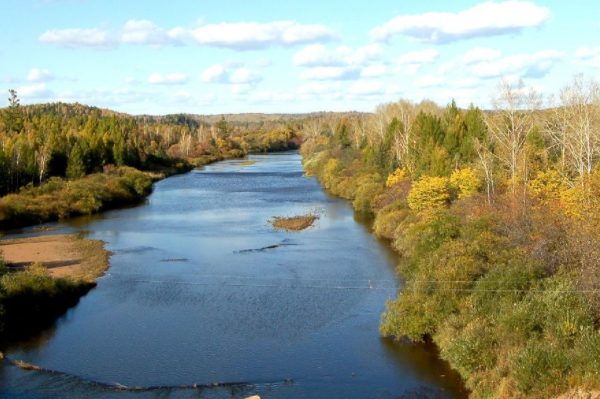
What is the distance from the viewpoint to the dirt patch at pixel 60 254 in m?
33.4

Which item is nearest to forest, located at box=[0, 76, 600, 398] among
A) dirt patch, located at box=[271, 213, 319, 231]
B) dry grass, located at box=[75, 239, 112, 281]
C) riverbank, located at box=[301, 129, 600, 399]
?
riverbank, located at box=[301, 129, 600, 399]

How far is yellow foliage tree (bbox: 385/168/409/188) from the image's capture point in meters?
51.2

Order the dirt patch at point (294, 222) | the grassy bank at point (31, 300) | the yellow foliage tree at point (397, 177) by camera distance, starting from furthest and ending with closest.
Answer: the yellow foliage tree at point (397, 177) < the dirt patch at point (294, 222) < the grassy bank at point (31, 300)

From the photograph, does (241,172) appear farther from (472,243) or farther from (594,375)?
(594,375)

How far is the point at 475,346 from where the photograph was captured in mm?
19625

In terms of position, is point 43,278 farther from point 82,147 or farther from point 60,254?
point 82,147

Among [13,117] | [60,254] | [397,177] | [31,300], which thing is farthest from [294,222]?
[13,117]

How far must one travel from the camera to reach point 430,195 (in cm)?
4100

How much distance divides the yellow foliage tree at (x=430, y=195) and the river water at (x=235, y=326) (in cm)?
410

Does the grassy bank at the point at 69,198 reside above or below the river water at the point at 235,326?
above

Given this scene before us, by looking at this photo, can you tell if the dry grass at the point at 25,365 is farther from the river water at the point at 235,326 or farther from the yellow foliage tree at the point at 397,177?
the yellow foliage tree at the point at 397,177

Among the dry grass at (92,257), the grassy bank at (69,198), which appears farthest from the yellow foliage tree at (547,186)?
the grassy bank at (69,198)

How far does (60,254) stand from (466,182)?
2627 centimetres

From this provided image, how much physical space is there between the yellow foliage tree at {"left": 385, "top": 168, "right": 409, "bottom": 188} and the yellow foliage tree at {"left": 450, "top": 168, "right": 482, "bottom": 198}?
883 centimetres
